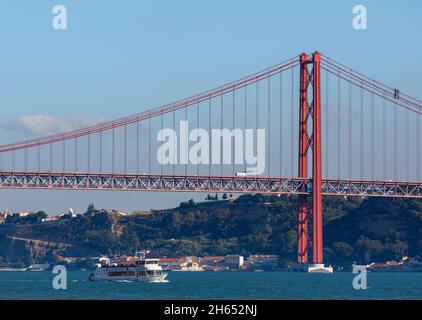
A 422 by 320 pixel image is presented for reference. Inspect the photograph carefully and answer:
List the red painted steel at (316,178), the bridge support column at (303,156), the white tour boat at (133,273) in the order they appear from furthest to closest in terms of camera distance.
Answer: the bridge support column at (303,156), the red painted steel at (316,178), the white tour boat at (133,273)

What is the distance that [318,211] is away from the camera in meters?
132

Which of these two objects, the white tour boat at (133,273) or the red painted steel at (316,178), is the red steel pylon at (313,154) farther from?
the white tour boat at (133,273)

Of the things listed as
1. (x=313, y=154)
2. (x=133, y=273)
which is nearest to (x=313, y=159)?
(x=313, y=154)

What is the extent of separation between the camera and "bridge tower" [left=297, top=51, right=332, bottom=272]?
431 feet

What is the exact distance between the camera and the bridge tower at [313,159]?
131375mm

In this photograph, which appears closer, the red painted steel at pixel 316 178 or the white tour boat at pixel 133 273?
the white tour boat at pixel 133 273

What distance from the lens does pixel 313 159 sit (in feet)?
432

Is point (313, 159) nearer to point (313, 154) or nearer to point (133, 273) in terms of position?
point (313, 154)

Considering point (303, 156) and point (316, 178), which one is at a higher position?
point (303, 156)

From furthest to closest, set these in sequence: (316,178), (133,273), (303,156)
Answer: (303,156) → (316,178) → (133,273)

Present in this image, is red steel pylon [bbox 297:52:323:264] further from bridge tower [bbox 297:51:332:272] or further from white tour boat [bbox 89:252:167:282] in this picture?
white tour boat [bbox 89:252:167:282]

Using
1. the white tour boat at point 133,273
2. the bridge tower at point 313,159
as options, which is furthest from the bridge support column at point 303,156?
the white tour boat at point 133,273
